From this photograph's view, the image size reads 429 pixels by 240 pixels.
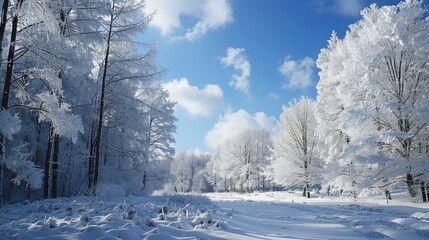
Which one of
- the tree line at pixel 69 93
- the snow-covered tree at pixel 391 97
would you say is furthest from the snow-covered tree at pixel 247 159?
the snow-covered tree at pixel 391 97

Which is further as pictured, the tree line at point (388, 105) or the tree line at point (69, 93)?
the tree line at point (388, 105)

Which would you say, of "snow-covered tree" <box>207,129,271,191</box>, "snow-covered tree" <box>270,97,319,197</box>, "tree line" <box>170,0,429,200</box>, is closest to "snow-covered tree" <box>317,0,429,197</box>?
"tree line" <box>170,0,429,200</box>

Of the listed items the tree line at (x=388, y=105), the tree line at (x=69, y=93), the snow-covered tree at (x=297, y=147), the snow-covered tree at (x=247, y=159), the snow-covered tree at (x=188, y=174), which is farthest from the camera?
the snow-covered tree at (x=188, y=174)

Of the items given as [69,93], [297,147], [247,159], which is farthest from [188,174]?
[69,93]

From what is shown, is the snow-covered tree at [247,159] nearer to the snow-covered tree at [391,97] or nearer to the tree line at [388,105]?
the tree line at [388,105]

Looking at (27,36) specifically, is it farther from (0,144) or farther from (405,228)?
(405,228)

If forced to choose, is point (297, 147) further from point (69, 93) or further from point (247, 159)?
point (247, 159)

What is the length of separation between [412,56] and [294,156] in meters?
13.1

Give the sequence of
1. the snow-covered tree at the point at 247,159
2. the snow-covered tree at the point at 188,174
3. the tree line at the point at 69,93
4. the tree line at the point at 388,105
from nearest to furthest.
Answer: the tree line at the point at 69,93 < the tree line at the point at 388,105 < the snow-covered tree at the point at 247,159 < the snow-covered tree at the point at 188,174

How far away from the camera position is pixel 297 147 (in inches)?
1059

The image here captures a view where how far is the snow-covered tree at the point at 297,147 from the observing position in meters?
26.1

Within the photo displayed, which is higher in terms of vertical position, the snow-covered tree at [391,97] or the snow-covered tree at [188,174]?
the snow-covered tree at [391,97]

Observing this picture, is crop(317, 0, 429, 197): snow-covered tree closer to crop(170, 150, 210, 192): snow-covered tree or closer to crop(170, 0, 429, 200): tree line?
crop(170, 0, 429, 200): tree line

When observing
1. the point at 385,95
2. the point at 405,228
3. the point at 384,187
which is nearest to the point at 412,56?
the point at 385,95
